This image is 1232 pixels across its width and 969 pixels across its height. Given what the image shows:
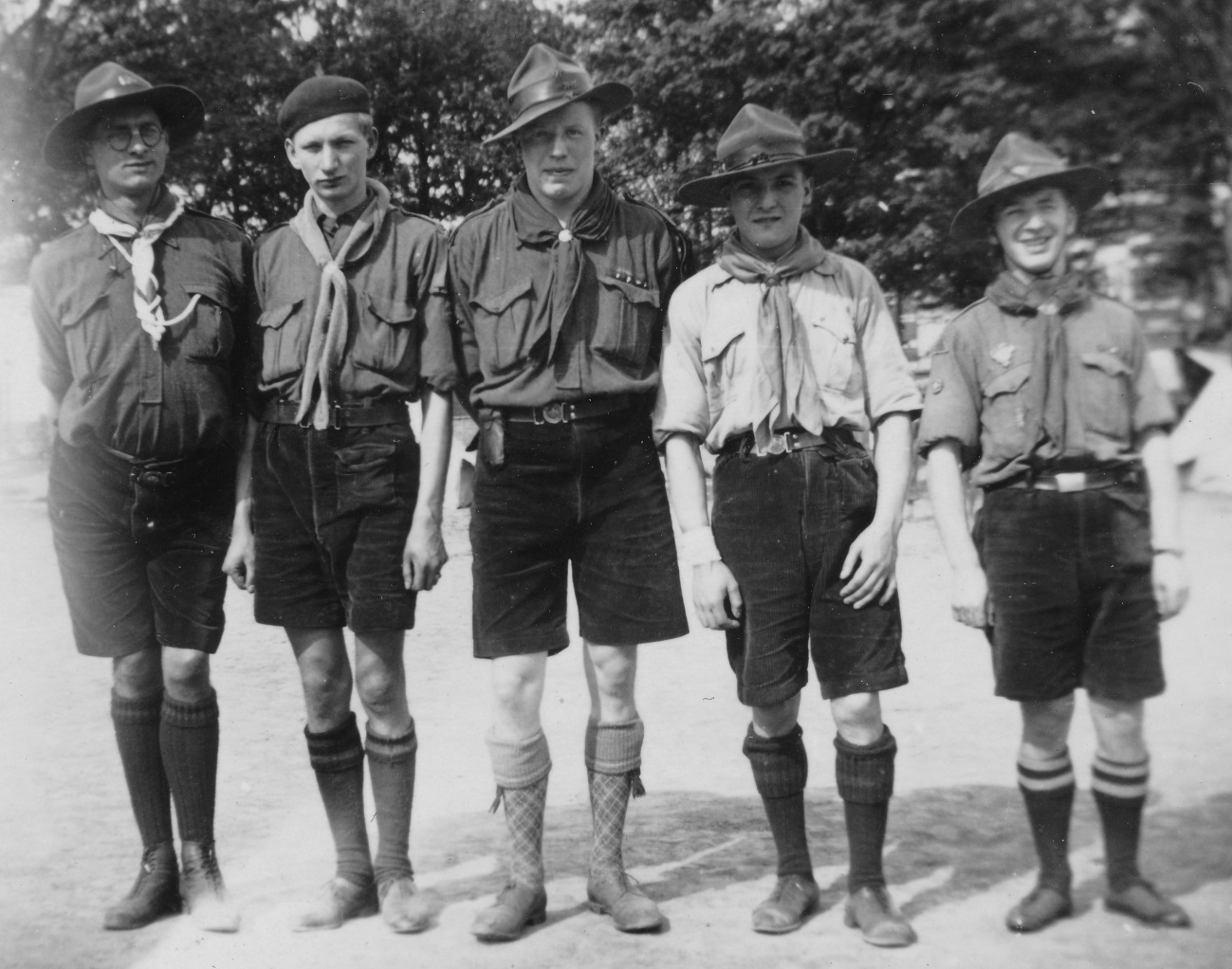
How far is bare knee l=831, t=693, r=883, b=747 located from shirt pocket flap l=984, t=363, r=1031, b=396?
816 millimetres

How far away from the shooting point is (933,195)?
739 cm

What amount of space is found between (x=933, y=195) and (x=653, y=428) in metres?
4.67

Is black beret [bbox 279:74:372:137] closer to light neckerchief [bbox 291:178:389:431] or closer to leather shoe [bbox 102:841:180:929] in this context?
light neckerchief [bbox 291:178:389:431]

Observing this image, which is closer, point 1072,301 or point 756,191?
point 1072,301

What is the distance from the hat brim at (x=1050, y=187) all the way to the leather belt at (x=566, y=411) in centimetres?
98

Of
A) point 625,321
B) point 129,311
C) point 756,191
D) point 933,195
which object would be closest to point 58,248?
point 129,311

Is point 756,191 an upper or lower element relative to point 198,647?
upper

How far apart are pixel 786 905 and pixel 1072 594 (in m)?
1.06

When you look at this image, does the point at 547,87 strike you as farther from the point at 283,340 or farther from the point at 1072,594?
the point at 1072,594

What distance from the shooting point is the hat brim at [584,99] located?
3305mm

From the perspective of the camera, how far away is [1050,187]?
3.09 m

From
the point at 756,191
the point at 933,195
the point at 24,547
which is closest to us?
the point at 756,191

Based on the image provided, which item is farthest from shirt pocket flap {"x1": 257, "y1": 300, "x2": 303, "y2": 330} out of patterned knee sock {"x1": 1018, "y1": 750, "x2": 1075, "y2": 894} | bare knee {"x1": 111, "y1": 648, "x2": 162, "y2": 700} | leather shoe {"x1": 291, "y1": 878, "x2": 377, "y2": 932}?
patterned knee sock {"x1": 1018, "y1": 750, "x2": 1075, "y2": 894}

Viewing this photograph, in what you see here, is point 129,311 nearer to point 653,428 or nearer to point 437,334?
point 437,334
